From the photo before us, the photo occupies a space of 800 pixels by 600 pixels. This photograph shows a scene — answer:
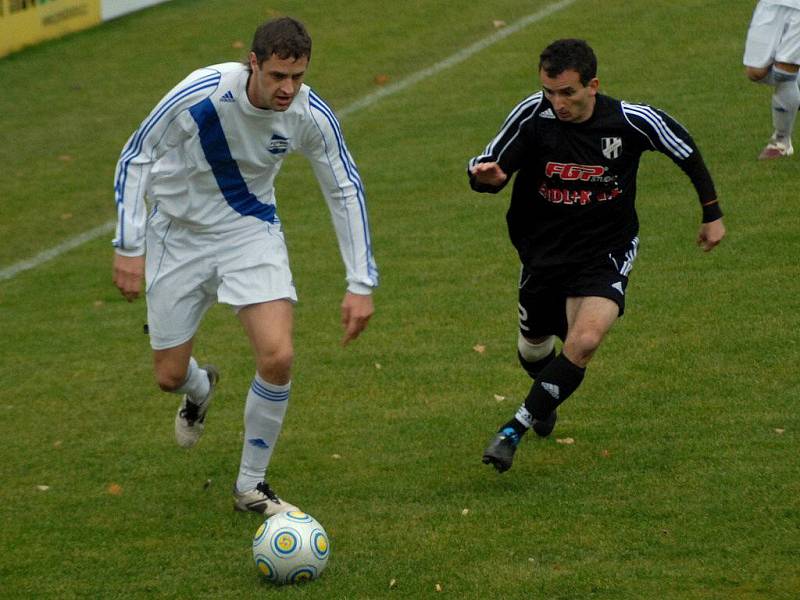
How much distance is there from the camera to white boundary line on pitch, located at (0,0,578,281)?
11.8 meters

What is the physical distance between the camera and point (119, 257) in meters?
6.24

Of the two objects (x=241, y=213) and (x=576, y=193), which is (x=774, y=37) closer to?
(x=576, y=193)

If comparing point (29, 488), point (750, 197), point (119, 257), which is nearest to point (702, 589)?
point (119, 257)

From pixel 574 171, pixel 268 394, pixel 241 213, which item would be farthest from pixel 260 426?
pixel 574 171

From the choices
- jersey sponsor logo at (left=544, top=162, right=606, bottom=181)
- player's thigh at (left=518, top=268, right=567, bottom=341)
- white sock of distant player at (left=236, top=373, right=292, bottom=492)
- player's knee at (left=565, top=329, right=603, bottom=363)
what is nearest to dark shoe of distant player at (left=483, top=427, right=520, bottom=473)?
player's knee at (left=565, top=329, right=603, bottom=363)

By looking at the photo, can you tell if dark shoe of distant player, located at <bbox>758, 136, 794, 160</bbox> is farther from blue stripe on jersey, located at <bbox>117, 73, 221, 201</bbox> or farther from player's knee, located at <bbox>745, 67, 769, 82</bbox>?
blue stripe on jersey, located at <bbox>117, 73, 221, 201</bbox>

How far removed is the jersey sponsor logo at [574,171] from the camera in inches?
274

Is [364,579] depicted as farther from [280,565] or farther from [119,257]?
[119,257]

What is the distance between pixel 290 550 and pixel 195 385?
1.67m

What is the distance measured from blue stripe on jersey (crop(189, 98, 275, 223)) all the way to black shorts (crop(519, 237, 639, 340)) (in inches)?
54.5

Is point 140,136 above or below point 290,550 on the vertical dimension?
above

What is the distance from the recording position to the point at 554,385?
6875mm

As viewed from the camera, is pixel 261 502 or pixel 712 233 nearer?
pixel 261 502

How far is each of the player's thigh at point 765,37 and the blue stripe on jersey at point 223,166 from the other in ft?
20.1
